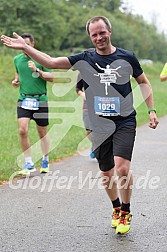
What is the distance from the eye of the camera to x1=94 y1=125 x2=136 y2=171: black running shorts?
5.66 m

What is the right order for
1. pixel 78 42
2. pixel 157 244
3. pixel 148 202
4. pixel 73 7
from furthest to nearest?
pixel 73 7 < pixel 78 42 < pixel 148 202 < pixel 157 244

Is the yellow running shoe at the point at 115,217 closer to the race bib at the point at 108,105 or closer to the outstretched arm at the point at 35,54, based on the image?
the race bib at the point at 108,105

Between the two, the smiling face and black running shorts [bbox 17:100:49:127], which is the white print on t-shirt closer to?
the smiling face

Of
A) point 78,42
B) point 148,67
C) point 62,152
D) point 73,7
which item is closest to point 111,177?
point 62,152

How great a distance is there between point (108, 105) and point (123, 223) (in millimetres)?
1202

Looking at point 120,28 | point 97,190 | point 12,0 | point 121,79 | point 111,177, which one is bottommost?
point 120,28

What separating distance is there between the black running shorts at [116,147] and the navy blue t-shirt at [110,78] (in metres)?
0.10

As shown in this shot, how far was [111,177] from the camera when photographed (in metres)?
5.98

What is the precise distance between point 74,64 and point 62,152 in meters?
6.05

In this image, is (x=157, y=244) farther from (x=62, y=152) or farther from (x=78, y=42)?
(x=78, y=42)

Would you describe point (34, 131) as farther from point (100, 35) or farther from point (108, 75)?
point (100, 35)

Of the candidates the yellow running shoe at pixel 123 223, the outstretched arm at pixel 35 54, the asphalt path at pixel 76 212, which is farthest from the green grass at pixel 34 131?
the outstretched arm at pixel 35 54

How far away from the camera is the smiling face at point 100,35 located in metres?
5.57

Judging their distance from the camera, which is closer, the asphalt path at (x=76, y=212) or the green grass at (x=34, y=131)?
the asphalt path at (x=76, y=212)
